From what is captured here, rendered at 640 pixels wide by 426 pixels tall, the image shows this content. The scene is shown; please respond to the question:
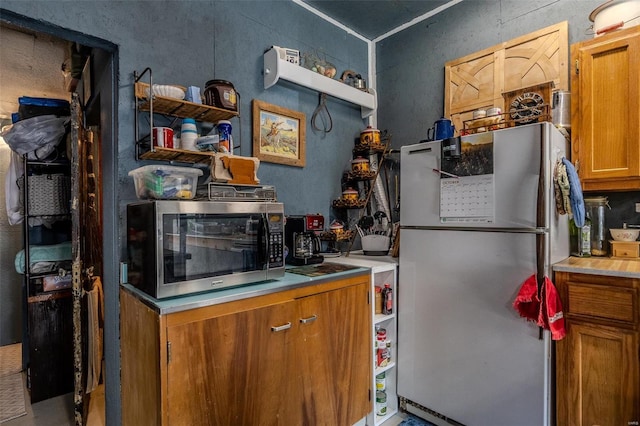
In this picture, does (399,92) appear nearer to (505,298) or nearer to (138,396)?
(505,298)

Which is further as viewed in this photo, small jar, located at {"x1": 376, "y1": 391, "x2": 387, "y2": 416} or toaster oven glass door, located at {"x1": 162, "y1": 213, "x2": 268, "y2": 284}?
small jar, located at {"x1": 376, "y1": 391, "x2": 387, "y2": 416}

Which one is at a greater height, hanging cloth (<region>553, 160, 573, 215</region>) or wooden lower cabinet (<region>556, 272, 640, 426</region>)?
hanging cloth (<region>553, 160, 573, 215</region>)

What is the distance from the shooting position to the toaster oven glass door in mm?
1318

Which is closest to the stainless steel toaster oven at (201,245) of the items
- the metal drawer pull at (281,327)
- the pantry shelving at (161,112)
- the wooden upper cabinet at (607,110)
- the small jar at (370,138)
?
the metal drawer pull at (281,327)

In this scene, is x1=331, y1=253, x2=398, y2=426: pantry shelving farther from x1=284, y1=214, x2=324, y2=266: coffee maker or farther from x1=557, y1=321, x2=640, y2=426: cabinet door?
x1=557, y1=321, x2=640, y2=426: cabinet door

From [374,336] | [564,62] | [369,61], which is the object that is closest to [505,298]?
[374,336]

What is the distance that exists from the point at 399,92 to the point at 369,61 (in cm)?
47

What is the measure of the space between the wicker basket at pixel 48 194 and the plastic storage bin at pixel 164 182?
1.56 metres

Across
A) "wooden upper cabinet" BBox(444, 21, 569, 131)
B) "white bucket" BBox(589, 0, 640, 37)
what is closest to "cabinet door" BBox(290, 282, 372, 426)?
"wooden upper cabinet" BBox(444, 21, 569, 131)

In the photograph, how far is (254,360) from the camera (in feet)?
4.69

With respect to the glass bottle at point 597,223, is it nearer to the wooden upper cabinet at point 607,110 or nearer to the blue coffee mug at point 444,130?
the wooden upper cabinet at point 607,110

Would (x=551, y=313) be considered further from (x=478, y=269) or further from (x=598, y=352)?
(x=478, y=269)

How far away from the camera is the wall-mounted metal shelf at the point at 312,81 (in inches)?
86.5

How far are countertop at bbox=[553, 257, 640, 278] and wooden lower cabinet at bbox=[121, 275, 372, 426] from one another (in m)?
1.00
